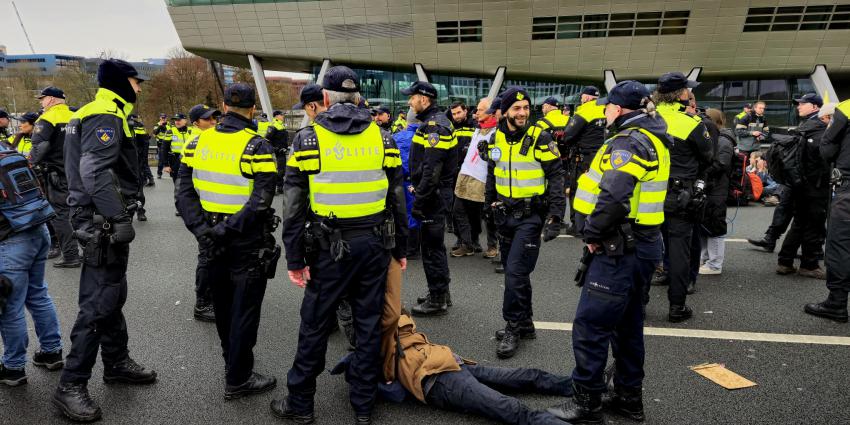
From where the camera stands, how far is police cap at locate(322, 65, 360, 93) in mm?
3021

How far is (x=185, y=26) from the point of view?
30.7 m

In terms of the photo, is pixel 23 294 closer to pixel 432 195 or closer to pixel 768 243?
pixel 432 195

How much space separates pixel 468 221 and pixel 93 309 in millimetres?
4798

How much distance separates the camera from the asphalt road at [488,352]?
3.18 metres

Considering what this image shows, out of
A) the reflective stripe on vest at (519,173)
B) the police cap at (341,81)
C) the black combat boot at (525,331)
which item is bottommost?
the black combat boot at (525,331)

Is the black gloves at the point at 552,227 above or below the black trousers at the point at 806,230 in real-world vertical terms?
above

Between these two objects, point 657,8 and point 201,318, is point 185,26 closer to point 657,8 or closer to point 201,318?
point 657,8

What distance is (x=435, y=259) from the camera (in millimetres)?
4953

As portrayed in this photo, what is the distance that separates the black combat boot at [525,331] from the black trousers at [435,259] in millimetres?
873

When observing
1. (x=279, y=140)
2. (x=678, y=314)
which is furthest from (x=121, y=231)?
(x=279, y=140)

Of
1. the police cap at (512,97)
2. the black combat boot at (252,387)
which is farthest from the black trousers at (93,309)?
the police cap at (512,97)

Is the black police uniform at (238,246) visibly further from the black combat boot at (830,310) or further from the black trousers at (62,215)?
the black combat boot at (830,310)

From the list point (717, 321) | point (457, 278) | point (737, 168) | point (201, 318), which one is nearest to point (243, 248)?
point (201, 318)

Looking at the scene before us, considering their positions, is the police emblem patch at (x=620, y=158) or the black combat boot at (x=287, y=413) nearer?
the police emblem patch at (x=620, y=158)
